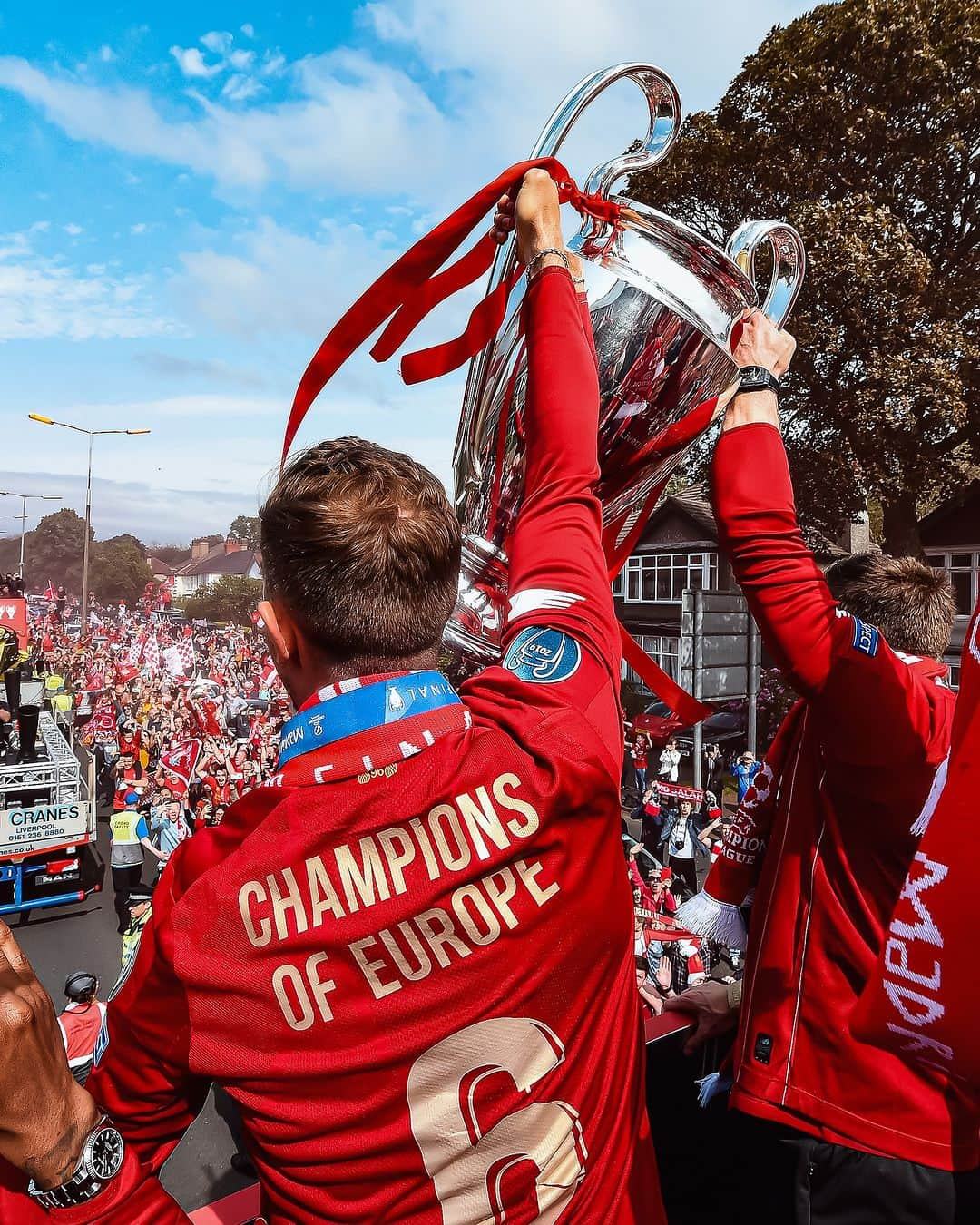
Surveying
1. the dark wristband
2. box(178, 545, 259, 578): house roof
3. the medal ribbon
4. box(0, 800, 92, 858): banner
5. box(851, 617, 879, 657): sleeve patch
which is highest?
box(178, 545, 259, 578): house roof

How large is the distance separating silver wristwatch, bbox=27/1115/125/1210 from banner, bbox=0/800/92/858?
11.6 meters

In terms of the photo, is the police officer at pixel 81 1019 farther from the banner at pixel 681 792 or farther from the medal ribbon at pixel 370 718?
the banner at pixel 681 792

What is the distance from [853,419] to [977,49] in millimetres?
5679

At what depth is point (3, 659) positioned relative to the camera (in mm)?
17469

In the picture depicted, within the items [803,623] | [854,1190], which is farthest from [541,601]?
[854,1190]

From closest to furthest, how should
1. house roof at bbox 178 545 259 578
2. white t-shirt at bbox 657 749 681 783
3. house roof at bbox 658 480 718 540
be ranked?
white t-shirt at bbox 657 749 681 783 → house roof at bbox 658 480 718 540 → house roof at bbox 178 545 259 578

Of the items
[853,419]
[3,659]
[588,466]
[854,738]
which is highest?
[853,419]

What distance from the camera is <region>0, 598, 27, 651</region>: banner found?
2175 cm

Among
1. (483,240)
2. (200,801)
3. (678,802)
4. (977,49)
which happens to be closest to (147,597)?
(200,801)

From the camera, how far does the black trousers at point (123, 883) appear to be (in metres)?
9.71

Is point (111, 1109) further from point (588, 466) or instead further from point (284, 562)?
point (588, 466)

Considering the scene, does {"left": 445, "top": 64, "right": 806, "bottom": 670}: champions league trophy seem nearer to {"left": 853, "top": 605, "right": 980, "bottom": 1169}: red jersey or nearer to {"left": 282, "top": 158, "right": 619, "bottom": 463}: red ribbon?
{"left": 282, "top": 158, "right": 619, "bottom": 463}: red ribbon

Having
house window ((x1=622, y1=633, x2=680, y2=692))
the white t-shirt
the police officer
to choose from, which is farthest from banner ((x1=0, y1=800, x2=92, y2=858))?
house window ((x1=622, y1=633, x2=680, y2=692))

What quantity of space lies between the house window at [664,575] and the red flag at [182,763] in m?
16.7
